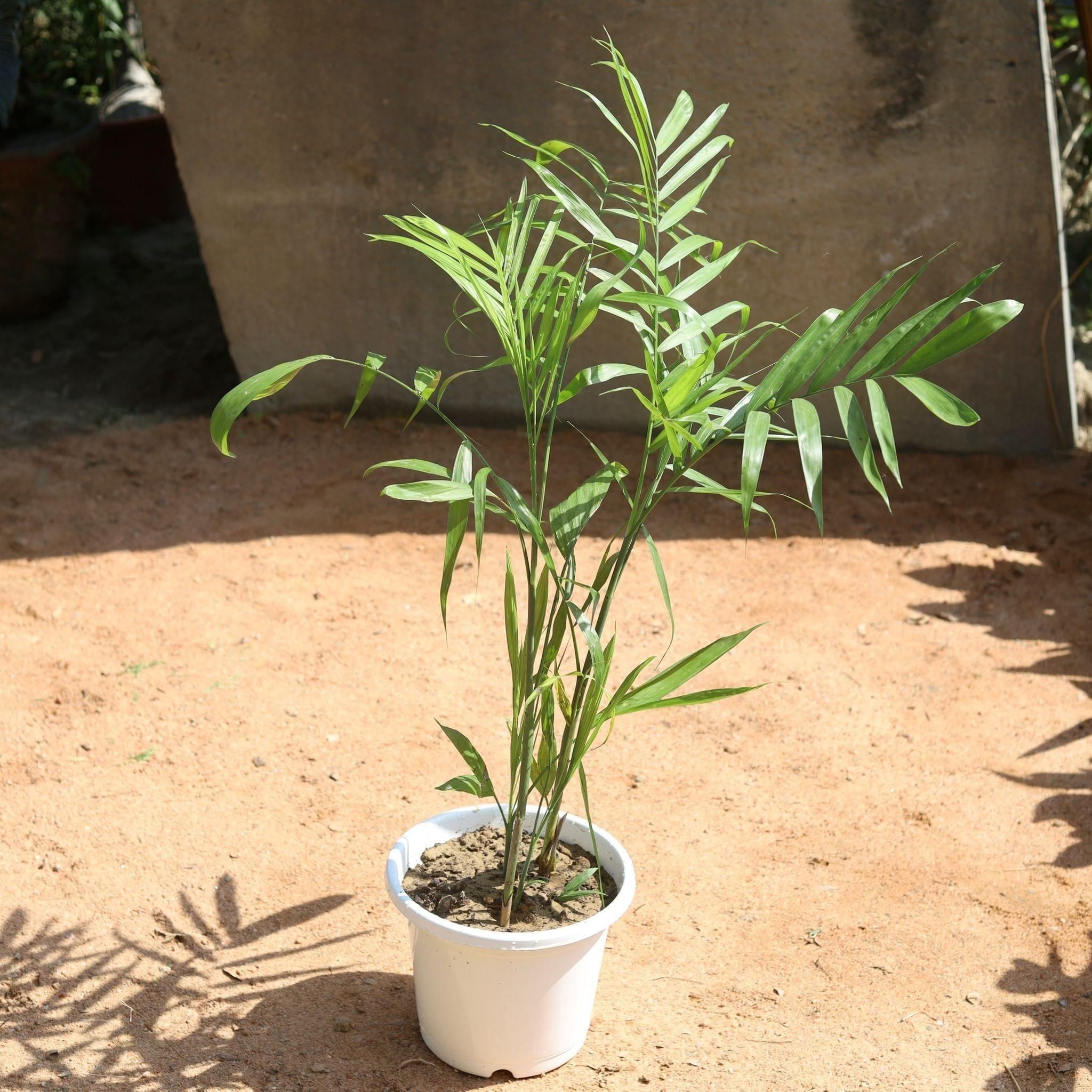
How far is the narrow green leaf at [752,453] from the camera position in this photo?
148 centimetres

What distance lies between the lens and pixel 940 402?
5.09 ft

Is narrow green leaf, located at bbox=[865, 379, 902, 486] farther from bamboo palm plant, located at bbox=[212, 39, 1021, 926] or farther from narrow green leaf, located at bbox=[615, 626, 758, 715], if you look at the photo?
narrow green leaf, located at bbox=[615, 626, 758, 715]

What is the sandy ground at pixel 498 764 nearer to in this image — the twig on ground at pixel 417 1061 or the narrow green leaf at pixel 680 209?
the twig on ground at pixel 417 1061

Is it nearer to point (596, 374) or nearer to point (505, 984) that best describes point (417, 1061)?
point (505, 984)

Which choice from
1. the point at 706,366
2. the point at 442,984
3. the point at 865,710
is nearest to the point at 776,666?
the point at 865,710

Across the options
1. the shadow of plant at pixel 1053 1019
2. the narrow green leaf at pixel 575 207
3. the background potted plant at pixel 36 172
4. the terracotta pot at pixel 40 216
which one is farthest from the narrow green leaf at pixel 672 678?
the terracotta pot at pixel 40 216

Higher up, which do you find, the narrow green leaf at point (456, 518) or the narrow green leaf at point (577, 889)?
the narrow green leaf at point (456, 518)

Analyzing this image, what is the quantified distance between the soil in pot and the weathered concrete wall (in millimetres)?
2709

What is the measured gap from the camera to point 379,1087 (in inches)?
80.1

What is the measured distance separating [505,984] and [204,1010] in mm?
620

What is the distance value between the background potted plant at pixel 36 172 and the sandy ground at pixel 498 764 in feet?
4.30

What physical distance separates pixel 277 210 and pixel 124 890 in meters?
2.80

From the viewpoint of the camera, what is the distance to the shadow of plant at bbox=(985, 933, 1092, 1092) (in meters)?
2.12

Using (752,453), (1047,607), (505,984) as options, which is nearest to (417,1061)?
(505,984)
